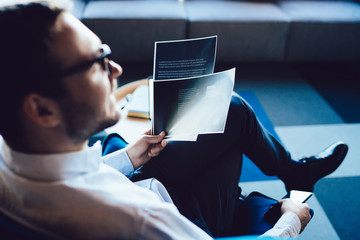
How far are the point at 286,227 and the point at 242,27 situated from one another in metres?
1.98

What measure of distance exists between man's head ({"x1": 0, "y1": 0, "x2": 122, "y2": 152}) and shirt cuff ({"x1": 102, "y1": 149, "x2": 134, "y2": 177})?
30 centimetres

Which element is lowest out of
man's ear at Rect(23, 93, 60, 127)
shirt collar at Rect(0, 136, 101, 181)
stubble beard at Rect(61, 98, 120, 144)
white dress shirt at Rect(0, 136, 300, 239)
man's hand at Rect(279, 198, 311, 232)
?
man's hand at Rect(279, 198, 311, 232)

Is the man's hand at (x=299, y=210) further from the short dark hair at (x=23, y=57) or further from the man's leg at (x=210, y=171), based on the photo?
the short dark hair at (x=23, y=57)

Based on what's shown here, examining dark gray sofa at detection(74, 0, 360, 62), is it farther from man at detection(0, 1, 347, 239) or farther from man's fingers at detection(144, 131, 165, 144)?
man at detection(0, 1, 347, 239)

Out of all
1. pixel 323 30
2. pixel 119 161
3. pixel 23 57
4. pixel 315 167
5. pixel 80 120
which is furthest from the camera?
pixel 323 30

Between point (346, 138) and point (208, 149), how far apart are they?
1.34m

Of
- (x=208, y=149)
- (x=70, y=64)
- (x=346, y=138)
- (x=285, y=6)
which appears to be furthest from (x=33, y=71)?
(x=285, y=6)

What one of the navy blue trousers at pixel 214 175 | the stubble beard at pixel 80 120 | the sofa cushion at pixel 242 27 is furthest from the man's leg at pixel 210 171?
the sofa cushion at pixel 242 27

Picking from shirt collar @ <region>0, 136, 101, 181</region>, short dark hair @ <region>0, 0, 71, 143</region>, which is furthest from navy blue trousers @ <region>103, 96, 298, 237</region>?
short dark hair @ <region>0, 0, 71, 143</region>

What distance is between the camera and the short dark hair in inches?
23.3

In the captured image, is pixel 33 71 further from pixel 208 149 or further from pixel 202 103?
pixel 208 149

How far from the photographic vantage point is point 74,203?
64cm

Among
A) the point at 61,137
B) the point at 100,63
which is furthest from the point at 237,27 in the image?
the point at 61,137

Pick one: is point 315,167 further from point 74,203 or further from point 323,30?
point 323,30
